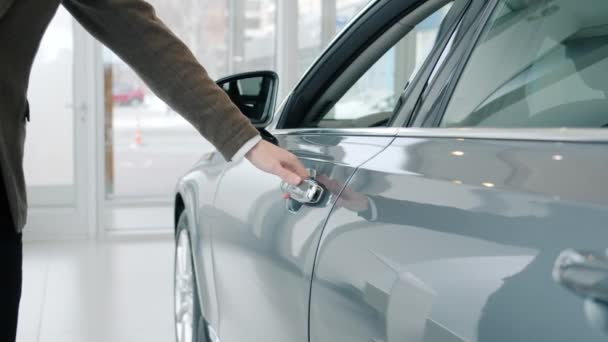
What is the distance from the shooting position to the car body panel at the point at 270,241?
1414mm

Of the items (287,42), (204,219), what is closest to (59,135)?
(287,42)

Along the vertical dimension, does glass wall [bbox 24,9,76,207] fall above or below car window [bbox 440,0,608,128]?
below

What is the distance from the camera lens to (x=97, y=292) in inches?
185

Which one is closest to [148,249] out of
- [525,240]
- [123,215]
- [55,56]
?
[123,215]

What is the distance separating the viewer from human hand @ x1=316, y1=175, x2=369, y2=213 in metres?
1.23

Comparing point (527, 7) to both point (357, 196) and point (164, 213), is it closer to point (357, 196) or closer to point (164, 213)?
point (357, 196)

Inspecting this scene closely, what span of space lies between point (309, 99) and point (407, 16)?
0.39 metres

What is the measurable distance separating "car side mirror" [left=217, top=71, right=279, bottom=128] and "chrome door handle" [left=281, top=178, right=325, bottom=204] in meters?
0.55

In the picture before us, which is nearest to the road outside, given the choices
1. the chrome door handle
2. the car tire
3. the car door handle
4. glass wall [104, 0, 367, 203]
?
glass wall [104, 0, 367, 203]

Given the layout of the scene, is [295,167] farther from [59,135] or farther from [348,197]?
[59,135]

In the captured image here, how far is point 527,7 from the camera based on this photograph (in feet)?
4.34

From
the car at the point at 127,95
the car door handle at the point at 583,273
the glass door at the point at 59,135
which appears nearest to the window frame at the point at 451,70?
the car door handle at the point at 583,273

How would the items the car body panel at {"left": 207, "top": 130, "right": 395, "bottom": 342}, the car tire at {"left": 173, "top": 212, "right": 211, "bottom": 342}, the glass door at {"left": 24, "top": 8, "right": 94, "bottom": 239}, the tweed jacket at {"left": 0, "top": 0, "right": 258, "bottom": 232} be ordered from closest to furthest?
the tweed jacket at {"left": 0, "top": 0, "right": 258, "bottom": 232} < the car body panel at {"left": 207, "top": 130, "right": 395, "bottom": 342} < the car tire at {"left": 173, "top": 212, "right": 211, "bottom": 342} < the glass door at {"left": 24, "top": 8, "right": 94, "bottom": 239}

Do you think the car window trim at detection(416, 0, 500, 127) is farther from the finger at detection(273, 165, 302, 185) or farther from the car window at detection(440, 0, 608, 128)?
the finger at detection(273, 165, 302, 185)
